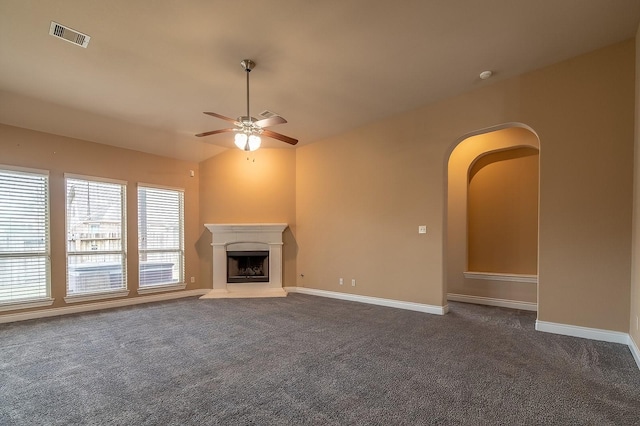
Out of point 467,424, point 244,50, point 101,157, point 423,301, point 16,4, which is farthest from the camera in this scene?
point 101,157

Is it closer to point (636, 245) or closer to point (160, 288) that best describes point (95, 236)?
point (160, 288)

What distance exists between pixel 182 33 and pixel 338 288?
4759 millimetres

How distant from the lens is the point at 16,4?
8.43 ft

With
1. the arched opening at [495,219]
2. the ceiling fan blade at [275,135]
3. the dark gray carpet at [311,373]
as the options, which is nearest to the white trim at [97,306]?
the dark gray carpet at [311,373]

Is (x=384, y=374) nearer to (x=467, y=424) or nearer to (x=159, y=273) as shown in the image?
(x=467, y=424)

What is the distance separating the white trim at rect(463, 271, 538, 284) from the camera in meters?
5.08

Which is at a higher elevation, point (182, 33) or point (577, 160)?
point (182, 33)

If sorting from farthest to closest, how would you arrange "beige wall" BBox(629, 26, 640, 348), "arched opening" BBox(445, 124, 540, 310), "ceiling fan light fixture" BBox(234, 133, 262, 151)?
"arched opening" BBox(445, 124, 540, 310) < "ceiling fan light fixture" BBox(234, 133, 262, 151) < "beige wall" BBox(629, 26, 640, 348)

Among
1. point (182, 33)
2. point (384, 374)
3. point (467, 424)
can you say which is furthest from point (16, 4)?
point (467, 424)

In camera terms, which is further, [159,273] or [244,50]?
[159,273]

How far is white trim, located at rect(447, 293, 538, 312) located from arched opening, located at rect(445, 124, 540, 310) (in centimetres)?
1

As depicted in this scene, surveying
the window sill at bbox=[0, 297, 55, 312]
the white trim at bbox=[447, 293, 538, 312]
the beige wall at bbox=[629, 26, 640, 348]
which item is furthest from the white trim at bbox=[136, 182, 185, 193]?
the beige wall at bbox=[629, 26, 640, 348]

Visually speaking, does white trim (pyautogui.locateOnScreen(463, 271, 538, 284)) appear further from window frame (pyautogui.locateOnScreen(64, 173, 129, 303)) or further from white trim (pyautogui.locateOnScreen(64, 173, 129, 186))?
white trim (pyautogui.locateOnScreen(64, 173, 129, 186))

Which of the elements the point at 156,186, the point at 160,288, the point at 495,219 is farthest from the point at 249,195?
the point at 495,219
